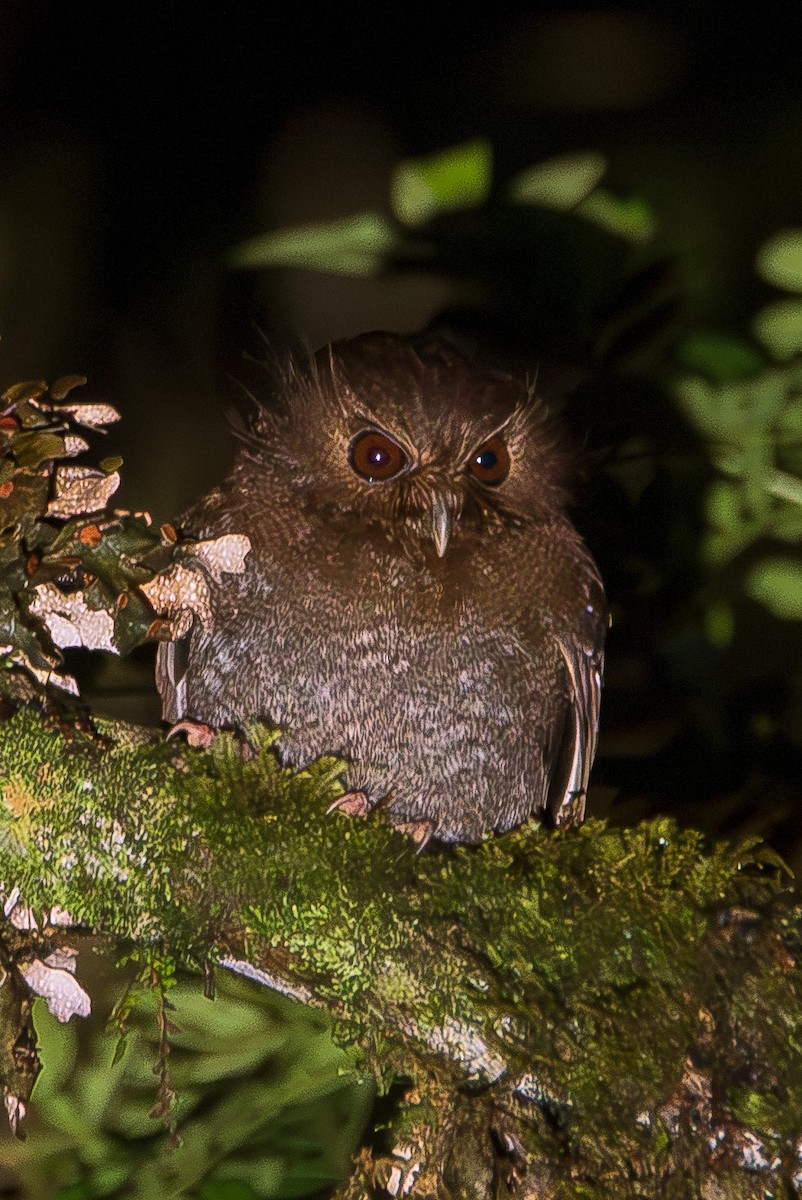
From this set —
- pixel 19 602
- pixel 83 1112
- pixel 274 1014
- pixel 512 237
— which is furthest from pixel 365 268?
pixel 83 1112

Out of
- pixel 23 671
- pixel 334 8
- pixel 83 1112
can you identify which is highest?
pixel 334 8

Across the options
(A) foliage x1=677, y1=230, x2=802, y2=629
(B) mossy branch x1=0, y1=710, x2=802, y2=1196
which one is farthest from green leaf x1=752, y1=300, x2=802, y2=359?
(B) mossy branch x1=0, y1=710, x2=802, y2=1196

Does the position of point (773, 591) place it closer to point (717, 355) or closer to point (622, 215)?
point (717, 355)

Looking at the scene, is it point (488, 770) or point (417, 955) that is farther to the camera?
point (488, 770)

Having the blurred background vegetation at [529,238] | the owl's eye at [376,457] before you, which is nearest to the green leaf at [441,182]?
the blurred background vegetation at [529,238]

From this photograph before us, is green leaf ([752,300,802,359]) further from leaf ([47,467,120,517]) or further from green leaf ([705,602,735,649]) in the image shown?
leaf ([47,467,120,517])

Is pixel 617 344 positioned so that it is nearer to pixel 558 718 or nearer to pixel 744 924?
pixel 558 718

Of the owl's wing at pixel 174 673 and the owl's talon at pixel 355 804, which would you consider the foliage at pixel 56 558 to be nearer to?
the owl's wing at pixel 174 673
